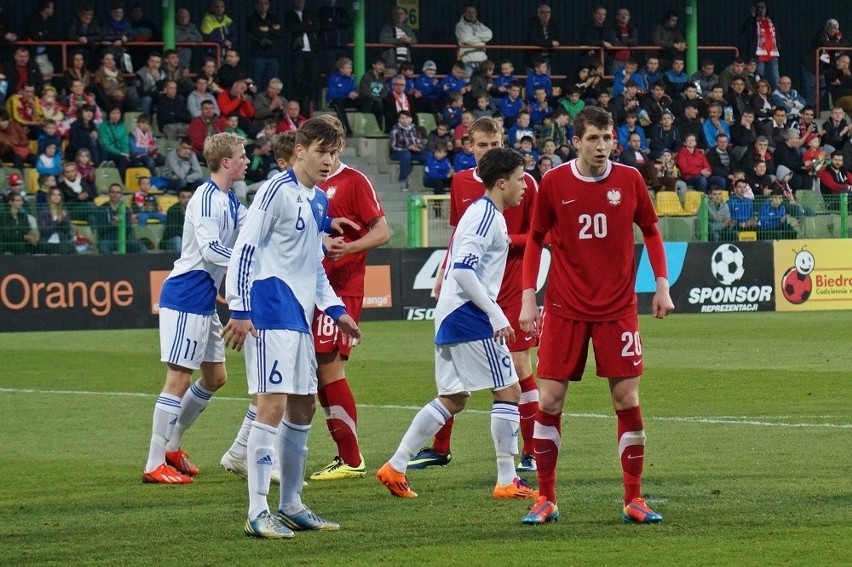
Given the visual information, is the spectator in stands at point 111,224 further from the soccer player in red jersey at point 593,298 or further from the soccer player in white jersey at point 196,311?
the soccer player in red jersey at point 593,298

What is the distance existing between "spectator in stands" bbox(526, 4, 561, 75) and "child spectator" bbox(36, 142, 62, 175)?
11469 mm

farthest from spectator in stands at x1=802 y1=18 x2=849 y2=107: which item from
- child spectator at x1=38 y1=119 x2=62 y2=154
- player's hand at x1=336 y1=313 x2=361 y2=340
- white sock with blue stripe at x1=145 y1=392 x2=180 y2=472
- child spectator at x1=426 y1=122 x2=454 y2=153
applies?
player's hand at x1=336 y1=313 x2=361 y2=340

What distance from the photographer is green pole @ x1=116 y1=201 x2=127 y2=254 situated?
21.9 metres

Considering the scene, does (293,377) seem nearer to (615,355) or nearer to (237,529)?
(237,529)

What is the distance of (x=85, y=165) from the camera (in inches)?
932

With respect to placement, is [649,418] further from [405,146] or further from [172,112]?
[405,146]

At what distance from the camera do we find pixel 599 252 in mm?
7617

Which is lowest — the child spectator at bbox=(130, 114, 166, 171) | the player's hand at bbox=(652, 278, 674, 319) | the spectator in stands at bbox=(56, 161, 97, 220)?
the player's hand at bbox=(652, 278, 674, 319)

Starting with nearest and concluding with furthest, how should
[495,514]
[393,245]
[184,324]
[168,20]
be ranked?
[495,514], [184,324], [393,245], [168,20]

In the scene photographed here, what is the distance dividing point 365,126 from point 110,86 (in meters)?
5.16

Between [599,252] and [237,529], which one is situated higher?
[599,252]

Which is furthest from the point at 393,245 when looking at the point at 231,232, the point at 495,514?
the point at 495,514

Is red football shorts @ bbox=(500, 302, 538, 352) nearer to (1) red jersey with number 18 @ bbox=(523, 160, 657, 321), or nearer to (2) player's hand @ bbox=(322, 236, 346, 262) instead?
(2) player's hand @ bbox=(322, 236, 346, 262)

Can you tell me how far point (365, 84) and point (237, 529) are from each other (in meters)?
21.8
